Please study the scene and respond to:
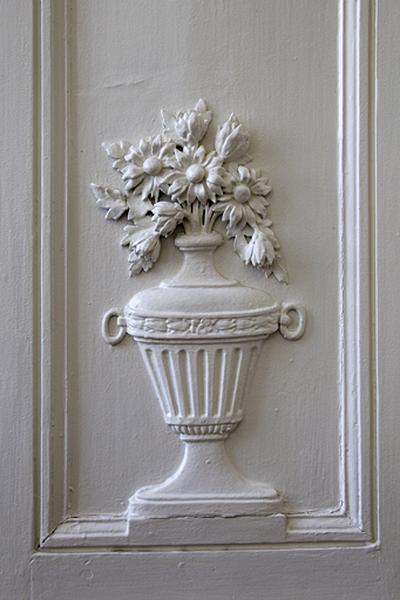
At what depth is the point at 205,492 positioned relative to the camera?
3.66ft

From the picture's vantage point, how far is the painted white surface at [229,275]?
1.10 m

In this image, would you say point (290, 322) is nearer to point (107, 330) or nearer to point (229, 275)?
point (229, 275)

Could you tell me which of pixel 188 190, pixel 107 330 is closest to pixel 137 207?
pixel 188 190

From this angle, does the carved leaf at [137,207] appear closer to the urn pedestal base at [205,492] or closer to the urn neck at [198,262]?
the urn neck at [198,262]

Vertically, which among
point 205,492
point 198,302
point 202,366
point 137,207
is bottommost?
point 205,492

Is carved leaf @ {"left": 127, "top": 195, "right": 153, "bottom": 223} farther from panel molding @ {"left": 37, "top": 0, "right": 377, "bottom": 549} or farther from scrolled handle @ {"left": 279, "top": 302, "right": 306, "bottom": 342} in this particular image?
scrolled handle @ {"left": 279, "top": 302, "right": 306, "bottom": 342}

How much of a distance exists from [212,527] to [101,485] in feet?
0.63

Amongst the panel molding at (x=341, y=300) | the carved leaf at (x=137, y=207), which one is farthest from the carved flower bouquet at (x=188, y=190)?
the panel molding at (x=341, y=300)

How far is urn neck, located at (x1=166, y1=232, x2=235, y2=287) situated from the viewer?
1105 millimetres

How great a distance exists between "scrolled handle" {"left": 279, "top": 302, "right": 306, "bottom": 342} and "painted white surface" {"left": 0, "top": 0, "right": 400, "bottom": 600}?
0.7 inches

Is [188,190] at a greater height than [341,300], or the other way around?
[188,190]

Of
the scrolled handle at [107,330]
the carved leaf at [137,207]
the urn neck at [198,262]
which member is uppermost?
the carved leaf at [137,207]

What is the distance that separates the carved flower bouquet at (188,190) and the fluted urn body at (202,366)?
0.13 feet

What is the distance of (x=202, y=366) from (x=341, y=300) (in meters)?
0.25
